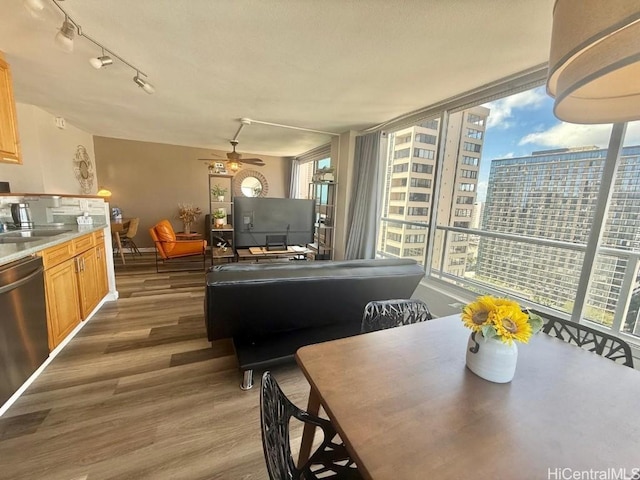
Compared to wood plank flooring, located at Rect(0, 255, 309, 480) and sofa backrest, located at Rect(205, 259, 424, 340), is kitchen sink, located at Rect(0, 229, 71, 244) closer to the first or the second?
wood plank flooring, located at Rect(0, 255, 309, 480)

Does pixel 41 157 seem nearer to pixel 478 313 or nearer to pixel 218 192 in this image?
pixel 218 192

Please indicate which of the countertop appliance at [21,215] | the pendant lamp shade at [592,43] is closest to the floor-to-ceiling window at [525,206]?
the pendant lamp shade at [592,43]

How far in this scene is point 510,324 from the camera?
3.06ft

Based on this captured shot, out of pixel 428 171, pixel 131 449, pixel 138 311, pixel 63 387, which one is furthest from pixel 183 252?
pixel 428 171

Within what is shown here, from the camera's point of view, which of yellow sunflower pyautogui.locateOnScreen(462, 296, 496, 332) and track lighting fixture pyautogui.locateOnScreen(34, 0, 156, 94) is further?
track lighting fixture pyautogui.locateOnScreen(34, 0, 156, 94)

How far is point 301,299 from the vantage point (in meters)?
1.83

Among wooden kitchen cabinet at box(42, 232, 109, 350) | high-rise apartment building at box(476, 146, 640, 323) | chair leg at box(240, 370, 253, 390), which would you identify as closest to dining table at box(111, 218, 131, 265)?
wooden kitchen cabinet at box(42, 232, 109, 350)

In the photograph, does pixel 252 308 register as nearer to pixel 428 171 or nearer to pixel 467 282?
pixel 467 282

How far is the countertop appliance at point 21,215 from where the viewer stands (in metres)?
2.57

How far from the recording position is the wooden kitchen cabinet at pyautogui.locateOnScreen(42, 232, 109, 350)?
2004 millimetres

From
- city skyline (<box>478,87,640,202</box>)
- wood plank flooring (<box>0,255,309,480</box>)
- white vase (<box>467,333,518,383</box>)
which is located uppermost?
city skyline (<box>478,87,640,202</box>)

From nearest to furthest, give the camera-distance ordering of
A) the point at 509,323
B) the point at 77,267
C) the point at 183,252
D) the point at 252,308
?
the point at 509,323
the point at 252,308
the point at 77,267
the point at 183,252

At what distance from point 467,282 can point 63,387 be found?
12.2 feet

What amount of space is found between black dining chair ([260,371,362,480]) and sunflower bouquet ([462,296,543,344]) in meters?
0.64
